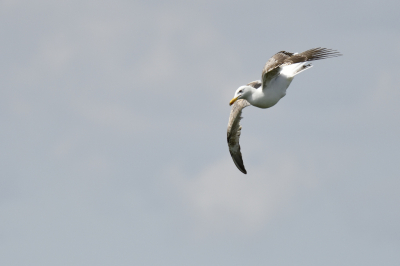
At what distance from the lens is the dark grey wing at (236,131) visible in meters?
37.0

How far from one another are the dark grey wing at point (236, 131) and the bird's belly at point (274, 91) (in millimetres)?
6572

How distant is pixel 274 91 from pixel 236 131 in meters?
8.55

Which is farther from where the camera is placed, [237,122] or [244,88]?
[237,122]

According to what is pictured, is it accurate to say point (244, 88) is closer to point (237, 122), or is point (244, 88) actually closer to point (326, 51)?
point (326, 51)

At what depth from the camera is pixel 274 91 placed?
2980cm

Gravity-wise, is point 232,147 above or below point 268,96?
above

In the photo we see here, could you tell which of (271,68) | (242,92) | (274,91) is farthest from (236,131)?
(271,68)

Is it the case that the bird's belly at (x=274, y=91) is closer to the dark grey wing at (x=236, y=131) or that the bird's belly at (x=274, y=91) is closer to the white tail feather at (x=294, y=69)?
the white tail feather at (x=294, y=69)

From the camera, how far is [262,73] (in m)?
29.0

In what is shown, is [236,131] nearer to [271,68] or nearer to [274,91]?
[274,91]

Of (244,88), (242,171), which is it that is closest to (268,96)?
(244,88)

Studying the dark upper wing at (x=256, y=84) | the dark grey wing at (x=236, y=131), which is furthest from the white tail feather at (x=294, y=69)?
the dark grey wing at (x=236, y=131)

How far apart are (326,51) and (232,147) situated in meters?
10.7

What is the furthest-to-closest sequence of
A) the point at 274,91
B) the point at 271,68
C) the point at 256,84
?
1. the point at 256,84
2. the point at 274,91
3. the point at 271,68
